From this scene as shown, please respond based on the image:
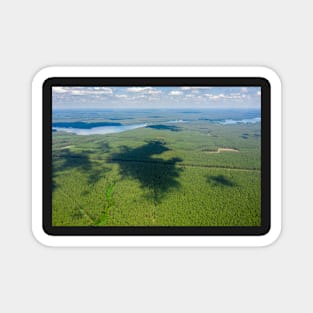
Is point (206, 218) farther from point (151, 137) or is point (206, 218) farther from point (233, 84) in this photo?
point (233, 84)

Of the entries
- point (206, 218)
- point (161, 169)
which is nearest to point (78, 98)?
point (161, 169)

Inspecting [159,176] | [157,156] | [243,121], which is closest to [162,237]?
[159,176]

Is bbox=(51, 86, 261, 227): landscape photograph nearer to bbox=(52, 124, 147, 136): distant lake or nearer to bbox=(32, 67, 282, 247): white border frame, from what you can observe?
bbox=(52, 124, 147, 136): distant lake

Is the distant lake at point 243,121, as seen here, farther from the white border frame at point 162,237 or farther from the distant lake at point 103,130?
the distant lake at point 103,130

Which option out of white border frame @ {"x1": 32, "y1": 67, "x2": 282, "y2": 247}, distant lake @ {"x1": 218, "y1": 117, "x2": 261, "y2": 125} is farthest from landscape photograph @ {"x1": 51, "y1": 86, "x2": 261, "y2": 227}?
white border frame @ {"x1": 32, "y1": 67, "x2": 282, "y2": 247}

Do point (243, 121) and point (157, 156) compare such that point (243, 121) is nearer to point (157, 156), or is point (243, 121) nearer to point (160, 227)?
point (157, 156)
